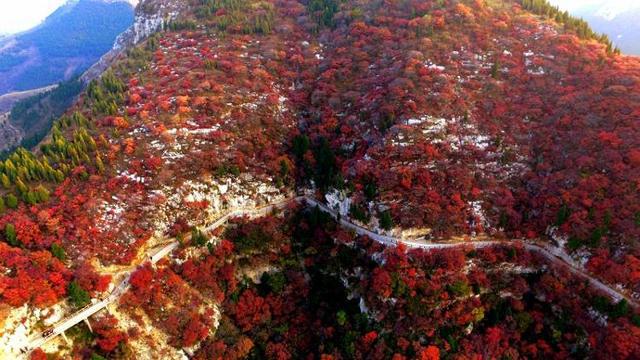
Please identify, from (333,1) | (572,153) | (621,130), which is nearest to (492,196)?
(572,153)

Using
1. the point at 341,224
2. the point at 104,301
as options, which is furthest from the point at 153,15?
the point at 104,301

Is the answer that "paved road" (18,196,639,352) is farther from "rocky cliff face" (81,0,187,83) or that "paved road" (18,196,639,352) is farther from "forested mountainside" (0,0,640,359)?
"rocky cliff face" (81,0,187,83)

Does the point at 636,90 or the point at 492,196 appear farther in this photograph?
the point at 636,90

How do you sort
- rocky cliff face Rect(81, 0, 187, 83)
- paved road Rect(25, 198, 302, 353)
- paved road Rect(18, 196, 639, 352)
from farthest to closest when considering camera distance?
rocky cliff face Rect(81, 0, 187, 83) < paved road Rect(18, 196, 639, 352) < paved road Rect(25, 198, 302, 353)

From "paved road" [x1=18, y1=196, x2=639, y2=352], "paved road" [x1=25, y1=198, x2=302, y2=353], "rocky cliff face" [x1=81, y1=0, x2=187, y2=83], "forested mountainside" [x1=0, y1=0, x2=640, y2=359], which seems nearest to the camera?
"paved road" [x1=25, y1=198, x2=302, y2=353]

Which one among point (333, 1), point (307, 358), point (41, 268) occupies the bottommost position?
point (307, 358)

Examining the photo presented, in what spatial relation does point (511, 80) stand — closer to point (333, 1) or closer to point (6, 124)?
point (333, 1)

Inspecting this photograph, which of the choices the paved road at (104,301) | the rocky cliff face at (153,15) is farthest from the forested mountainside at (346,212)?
the rocky cliff face at (153,15)

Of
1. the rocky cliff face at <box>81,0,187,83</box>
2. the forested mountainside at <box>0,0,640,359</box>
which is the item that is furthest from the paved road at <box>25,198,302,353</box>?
the rocky cliff face at <box>81,0,187,83</box>

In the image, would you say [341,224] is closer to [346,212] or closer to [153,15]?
[346,212]
